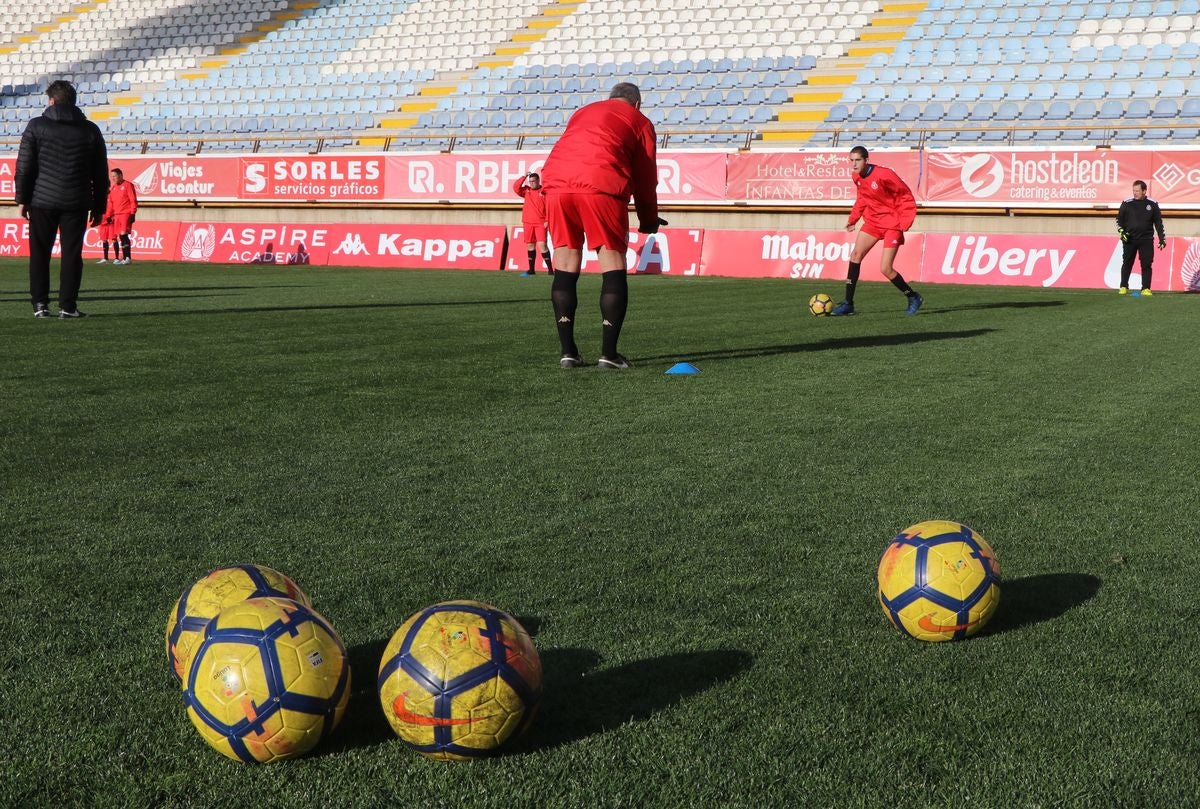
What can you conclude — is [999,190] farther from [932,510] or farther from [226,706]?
[226,706]

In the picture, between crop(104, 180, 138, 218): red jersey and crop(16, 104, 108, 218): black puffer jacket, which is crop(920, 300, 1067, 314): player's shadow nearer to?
crop(16, 104, 108, 218): black puffer jacket

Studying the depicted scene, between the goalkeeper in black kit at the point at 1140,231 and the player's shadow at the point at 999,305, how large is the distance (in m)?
3.02

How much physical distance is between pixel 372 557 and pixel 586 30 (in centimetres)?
2875

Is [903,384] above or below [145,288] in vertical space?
above

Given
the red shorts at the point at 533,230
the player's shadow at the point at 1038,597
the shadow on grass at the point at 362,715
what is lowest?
the red shorts at the point at 533,230

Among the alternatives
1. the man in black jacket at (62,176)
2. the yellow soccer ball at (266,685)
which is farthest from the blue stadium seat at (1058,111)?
the yellow soccer ball at (266,685)

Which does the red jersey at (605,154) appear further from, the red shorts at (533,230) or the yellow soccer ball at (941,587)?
the red shorts at (533,230)

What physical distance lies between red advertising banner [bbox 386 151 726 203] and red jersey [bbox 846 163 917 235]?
10.2 metres

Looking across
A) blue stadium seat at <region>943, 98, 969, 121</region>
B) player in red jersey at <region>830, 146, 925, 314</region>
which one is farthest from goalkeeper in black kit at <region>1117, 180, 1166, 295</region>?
player in red jersey at <region>830, 146, 925, 314</region>

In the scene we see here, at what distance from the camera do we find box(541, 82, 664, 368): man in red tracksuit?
24.2 ft

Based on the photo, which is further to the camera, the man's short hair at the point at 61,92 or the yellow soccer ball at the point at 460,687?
the man's short hair at the point at 61,92

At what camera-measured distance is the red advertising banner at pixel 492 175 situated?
2350cm

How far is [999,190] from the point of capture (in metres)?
21.3

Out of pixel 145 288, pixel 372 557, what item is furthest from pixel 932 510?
pixel 145 288
